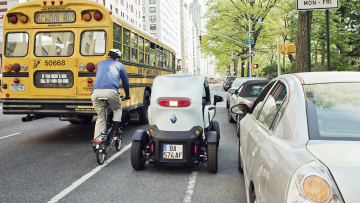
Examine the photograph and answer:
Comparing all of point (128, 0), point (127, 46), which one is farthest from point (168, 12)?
point (127, 46)

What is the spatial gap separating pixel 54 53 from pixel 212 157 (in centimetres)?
458

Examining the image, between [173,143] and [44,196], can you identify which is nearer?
[44,196]

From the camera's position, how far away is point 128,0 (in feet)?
219

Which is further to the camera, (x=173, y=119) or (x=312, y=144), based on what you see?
(x=173, y=119)

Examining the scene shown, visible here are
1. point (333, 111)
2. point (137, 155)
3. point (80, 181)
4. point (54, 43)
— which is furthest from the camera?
point (54, 43)

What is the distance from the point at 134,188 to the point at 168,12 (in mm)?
110606

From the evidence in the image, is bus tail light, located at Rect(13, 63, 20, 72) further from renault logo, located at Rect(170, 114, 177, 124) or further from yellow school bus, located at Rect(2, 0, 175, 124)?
renault logo, located at Rect(170, 114, 177, 124)

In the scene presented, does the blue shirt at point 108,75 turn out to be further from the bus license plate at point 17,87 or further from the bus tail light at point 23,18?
the bus tail light at point 23,18

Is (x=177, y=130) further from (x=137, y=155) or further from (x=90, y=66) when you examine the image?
(x=90, y=66)

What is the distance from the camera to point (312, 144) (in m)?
1.90

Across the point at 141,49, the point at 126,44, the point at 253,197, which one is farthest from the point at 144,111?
the point at 253,197

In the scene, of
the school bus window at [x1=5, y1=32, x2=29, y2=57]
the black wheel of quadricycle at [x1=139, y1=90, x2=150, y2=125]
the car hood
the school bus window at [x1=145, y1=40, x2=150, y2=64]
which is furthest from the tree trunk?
the car hood

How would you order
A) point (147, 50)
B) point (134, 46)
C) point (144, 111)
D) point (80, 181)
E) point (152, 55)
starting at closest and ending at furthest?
point (80, 181), point (134, 46), point (144, 111), point (147, 50), point (152, 55)

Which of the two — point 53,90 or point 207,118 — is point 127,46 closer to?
point 53,90
